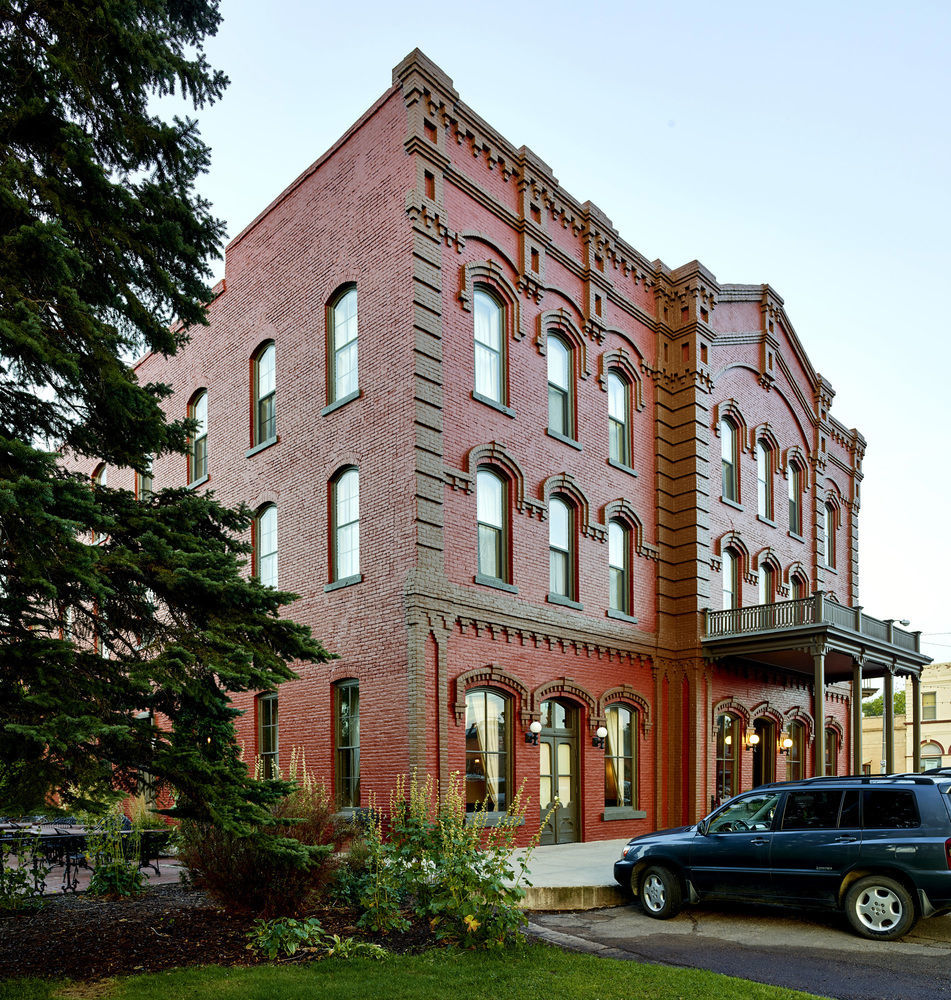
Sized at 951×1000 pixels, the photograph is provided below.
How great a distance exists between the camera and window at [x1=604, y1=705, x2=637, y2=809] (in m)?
20.6

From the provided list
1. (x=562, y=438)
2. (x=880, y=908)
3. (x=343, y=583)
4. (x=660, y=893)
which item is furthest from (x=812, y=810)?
(x=562, y=438)

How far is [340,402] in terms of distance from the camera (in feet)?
61.5

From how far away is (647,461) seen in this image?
2336 cm

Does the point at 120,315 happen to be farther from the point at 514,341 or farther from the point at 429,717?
the point at 514,341

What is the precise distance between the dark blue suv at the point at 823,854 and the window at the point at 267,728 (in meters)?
9.70

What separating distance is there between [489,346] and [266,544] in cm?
664

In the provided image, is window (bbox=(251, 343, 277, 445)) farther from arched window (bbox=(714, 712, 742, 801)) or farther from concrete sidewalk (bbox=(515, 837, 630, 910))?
arched window (bbox=(714, 712, 742, 801))

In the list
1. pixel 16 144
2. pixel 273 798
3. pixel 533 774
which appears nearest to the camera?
pixel 273 798

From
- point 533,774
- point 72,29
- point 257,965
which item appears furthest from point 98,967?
point 533,774

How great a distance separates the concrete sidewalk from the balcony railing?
763 centimetres

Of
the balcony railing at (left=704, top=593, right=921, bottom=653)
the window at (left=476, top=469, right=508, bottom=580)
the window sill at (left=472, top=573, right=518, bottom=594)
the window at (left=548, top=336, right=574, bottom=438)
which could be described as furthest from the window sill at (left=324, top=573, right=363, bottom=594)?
the balcony railing at (left=704, top=593, right=921, bottom=653)

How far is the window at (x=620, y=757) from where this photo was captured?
67.6 feet

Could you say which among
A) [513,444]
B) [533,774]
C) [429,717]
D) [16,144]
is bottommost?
[533,774]

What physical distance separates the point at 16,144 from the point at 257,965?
785cm
